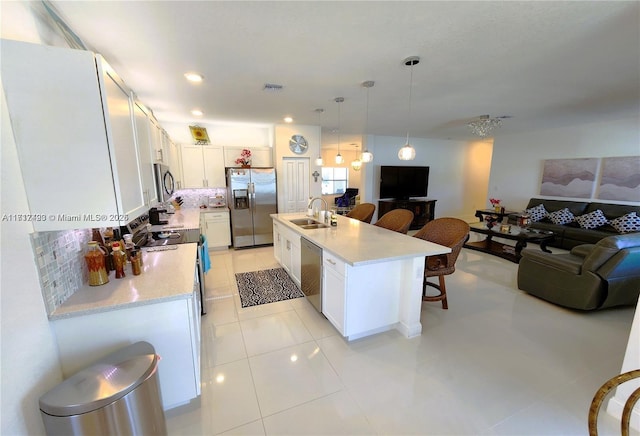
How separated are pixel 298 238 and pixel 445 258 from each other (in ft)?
5.55

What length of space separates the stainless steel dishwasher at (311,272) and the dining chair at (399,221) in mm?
1337

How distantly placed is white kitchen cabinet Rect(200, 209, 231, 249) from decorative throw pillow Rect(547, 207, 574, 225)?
21.9 ft

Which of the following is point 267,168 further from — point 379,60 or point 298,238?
point 379,60

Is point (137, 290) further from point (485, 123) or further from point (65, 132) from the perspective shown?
point (485, 123)

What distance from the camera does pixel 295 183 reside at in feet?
18.1

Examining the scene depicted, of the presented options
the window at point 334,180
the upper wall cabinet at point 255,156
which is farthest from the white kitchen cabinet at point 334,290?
the window at point 334,180

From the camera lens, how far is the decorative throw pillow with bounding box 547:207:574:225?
520 cm

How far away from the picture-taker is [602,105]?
3799 millimetres

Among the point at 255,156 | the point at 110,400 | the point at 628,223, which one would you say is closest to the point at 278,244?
the point at 255,156

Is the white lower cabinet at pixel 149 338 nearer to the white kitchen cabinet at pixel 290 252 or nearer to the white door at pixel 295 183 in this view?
the white kitchen cabinet at pixel 290 252

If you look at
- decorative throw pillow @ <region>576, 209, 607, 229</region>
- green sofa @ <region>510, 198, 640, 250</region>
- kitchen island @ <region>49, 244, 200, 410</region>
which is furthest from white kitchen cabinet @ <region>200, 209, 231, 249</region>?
decorative throw pillow @ <region>576, 209, 607, 229</region>

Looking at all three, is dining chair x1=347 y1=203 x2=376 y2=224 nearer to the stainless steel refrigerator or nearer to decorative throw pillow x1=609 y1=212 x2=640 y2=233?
the stainless steel refrigerator

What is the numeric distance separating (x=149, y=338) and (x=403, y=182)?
6.83m

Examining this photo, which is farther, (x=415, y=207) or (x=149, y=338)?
(x=415, y=207)
